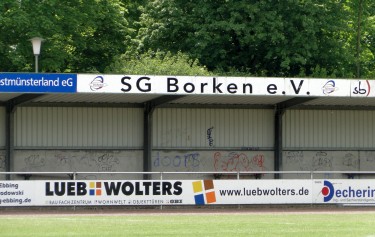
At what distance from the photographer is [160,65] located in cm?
4609

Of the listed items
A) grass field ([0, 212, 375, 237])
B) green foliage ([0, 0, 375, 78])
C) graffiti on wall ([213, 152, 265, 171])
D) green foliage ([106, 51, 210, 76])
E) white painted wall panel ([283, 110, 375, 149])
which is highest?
green foliage ([0, 0, 375, 78])

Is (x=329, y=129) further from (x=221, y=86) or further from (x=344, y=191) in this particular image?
(x=221, y=86)

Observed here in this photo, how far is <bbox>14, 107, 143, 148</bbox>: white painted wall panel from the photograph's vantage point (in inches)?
1294

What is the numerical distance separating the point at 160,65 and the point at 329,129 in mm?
12260

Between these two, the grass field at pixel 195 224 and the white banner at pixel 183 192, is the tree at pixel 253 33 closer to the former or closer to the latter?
the white banner at pixel 183 192

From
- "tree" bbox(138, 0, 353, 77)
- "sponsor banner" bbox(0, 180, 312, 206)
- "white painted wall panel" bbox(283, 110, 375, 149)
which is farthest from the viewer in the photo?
"tree" bbox(138, 0, 353, 77)

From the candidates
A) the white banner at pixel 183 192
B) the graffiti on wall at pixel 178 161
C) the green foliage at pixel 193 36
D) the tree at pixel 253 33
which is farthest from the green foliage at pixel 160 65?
the white banner at pixel 183 192

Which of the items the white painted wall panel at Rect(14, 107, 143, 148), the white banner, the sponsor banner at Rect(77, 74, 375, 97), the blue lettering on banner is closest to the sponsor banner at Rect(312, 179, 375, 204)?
the white banner

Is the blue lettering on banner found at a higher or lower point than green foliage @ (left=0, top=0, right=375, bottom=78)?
lower

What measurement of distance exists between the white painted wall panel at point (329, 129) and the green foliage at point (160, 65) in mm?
9741

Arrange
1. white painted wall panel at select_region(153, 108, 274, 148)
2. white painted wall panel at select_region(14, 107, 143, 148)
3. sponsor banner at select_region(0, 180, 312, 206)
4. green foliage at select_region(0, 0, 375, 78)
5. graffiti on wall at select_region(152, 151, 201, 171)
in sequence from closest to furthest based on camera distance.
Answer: sponsor banner at select_region(0, 180, 312, 206) → white painted wall panel at select_region(14, 107, 143, 148) → graffiti on wall at select_region(152, 151, 201, 171) → white painted wall panel at select_region(153, 108, 274, 148) → green foliage at select_region(0, 0, 375, 78)

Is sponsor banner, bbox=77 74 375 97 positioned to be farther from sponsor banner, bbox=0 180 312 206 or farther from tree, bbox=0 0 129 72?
tree, bbox=0 0 129 72

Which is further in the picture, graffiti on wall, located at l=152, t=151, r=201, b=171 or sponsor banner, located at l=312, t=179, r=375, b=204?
graffiti on wall, located at l=152, t=151, r=201, b=171

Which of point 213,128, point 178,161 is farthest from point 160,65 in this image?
point 178,161
